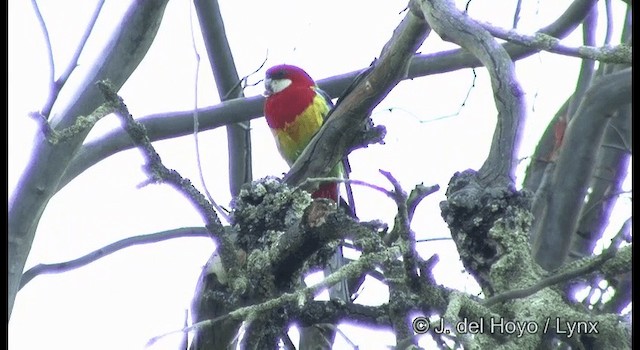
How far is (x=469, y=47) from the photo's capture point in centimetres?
210

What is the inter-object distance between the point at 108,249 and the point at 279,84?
4.70 feet

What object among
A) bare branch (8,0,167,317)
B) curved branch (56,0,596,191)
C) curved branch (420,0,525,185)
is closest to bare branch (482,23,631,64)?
curved branch (420,0,525,185)

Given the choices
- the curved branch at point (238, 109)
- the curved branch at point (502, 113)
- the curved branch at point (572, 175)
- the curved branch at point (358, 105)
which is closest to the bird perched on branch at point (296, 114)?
the curved branch at point (238, 109)

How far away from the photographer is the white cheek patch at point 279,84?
14.6ft

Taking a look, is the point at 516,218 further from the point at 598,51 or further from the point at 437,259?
the point at 598,51

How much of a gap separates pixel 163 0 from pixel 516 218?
4.98 feet

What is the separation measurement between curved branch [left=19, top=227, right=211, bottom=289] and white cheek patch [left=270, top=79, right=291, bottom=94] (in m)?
1.17

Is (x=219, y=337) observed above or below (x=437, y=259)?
above

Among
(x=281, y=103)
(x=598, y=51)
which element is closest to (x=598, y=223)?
(x=281, y=103)

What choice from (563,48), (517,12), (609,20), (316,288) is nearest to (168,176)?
(316,288)

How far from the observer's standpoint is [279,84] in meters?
4.49

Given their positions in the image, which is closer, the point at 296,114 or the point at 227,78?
the point at 227,78

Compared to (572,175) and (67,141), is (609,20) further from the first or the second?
(67,141)

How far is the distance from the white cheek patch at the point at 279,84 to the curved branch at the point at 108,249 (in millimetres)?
1171
